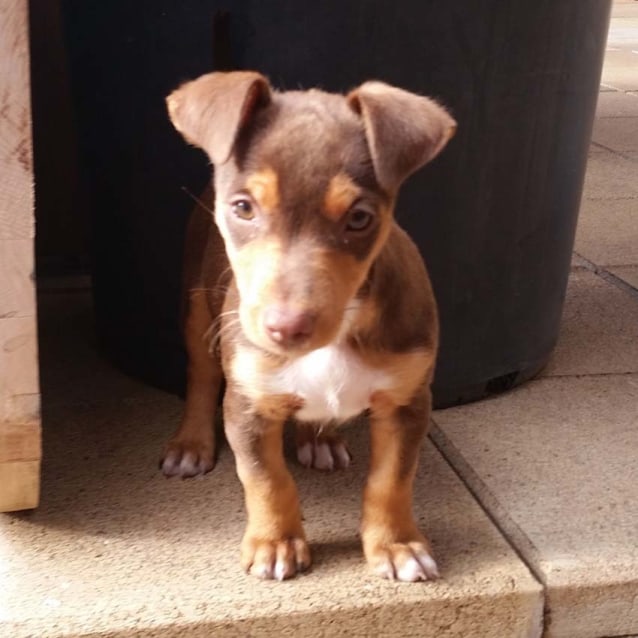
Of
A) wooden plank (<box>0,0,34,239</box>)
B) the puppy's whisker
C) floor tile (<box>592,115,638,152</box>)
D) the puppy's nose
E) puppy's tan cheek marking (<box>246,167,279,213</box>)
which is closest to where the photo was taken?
the puppy's nose

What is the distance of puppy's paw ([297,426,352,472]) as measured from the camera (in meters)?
3.08

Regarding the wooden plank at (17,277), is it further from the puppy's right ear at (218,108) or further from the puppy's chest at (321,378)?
the puppy's chest at (321,378)

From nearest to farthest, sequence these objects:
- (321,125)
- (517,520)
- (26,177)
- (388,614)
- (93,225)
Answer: (321,125) → (26,177) → (388,614) → (517,520) → (93,225)

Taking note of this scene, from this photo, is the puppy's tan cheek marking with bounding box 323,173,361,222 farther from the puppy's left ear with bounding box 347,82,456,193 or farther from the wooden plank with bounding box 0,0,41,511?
the wooden plank with bounding box 0,0,41,511

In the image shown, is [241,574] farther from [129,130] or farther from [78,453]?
[129,130]

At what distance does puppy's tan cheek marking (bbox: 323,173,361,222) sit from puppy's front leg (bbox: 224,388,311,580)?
2.09 feet

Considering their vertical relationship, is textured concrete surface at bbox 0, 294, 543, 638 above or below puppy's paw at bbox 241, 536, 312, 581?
below

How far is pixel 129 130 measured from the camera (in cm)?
318

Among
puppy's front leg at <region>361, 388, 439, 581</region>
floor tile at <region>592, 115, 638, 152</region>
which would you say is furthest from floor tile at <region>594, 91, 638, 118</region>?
Answer: puppy's front leg at <region>361, 388, 439, 581</region>

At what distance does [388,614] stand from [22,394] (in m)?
1.01

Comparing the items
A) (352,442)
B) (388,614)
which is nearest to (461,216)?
(352,442)

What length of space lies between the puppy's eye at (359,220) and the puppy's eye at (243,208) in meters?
0.20

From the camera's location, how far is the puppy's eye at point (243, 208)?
2148 millimetres

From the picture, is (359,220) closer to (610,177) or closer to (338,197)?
(338,197)
